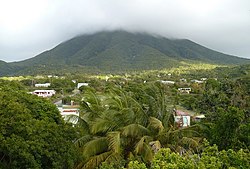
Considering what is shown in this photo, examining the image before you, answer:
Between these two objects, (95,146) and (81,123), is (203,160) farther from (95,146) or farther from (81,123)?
(81,123)

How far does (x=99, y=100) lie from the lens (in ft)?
43.2

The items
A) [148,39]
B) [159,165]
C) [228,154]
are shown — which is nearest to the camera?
[159,165]

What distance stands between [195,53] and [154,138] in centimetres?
15092

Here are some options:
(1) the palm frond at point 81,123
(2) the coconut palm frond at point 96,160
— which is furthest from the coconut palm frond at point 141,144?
(1) the palm frond at point 81,123

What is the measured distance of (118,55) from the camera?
5610 inches

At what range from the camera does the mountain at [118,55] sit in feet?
431

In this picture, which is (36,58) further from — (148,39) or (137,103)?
(137,103)

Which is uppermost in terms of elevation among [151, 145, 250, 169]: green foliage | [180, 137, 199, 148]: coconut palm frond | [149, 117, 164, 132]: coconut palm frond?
[151, 145, 250, 169]: green foliage

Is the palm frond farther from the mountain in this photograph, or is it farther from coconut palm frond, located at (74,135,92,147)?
the mountain

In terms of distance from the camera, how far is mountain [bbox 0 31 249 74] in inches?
5177

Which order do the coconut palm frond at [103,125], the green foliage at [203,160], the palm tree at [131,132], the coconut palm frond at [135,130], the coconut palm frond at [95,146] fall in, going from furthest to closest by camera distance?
the coconut palm frond at [103,125] < the coconut palm frond at [95,146] < the coconut palm frond at [135,130] < the palm tree at [131,132] < the green foliage at [203,160]

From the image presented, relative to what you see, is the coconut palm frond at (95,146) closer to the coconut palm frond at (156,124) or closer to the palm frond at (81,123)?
the palm frond at (81,123)

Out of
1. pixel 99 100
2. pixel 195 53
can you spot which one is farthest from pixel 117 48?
pixel 99 100

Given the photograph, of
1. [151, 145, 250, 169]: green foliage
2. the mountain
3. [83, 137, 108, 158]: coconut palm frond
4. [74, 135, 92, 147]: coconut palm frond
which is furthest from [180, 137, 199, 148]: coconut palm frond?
the mountain
